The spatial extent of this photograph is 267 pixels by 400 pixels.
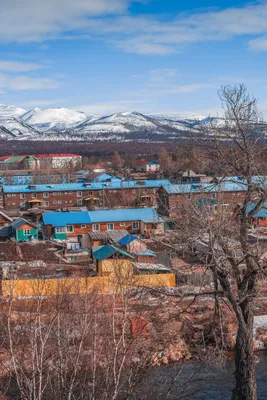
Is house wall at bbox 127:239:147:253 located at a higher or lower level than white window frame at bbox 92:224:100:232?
higher

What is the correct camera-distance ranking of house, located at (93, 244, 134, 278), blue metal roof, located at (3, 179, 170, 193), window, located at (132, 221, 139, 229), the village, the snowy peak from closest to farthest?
the village → house, located at (93, 244, 134, 278) → window, located at (132, 221, 139, 229) → blue metal roof, located at (3, 179, 170, 193) → the snowy peak

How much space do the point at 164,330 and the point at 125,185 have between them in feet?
40.5

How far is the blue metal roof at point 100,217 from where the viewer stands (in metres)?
12.6

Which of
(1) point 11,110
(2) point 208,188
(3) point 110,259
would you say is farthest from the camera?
(1) point 11,110

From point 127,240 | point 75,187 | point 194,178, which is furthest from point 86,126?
point 127,240

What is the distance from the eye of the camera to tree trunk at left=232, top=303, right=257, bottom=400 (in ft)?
11.5

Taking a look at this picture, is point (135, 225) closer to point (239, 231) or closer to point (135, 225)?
point (135, 225)

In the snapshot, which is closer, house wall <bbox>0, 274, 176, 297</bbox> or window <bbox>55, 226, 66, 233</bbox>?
house wall <bbox>0, 274, 176, 297</bbox>

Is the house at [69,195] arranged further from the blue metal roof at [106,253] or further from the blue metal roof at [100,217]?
the blue metal roof at [106,253]

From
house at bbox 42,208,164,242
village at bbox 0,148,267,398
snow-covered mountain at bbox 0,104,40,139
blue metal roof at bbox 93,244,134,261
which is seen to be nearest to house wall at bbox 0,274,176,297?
village at bbox 0,148,267,398

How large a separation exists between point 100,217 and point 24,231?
2.02m

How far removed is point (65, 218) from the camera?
1273 centimetres

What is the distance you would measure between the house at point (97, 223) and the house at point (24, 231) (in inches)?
11.2

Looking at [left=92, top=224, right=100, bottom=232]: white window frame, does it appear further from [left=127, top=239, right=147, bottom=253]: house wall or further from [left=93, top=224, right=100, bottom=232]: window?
[left=127, top=239, right=147, bottom=253]: house wall
